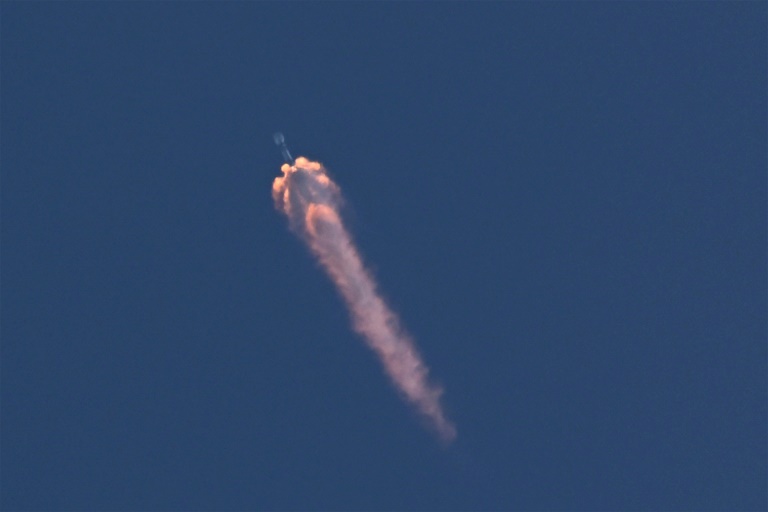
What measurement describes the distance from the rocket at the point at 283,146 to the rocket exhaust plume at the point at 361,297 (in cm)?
34

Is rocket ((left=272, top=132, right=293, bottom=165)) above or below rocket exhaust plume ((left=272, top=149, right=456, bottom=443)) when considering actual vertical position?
above

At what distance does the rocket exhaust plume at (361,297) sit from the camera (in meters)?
51.7

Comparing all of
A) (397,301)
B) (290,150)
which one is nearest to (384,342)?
(397,301)

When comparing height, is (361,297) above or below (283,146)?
below

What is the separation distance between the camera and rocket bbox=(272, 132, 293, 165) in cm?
5176

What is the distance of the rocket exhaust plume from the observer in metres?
51.7

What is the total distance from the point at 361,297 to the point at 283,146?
7.66m

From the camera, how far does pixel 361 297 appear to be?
170 ft

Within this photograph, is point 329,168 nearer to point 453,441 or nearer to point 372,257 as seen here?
point 372,257

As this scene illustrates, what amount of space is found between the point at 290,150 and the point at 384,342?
378 inches

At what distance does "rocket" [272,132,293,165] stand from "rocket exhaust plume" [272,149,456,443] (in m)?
0.34

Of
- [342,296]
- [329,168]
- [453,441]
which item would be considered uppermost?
[329,168]

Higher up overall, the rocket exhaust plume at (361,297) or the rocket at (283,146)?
the rocket at (283,146)

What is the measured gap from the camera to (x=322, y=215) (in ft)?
169
